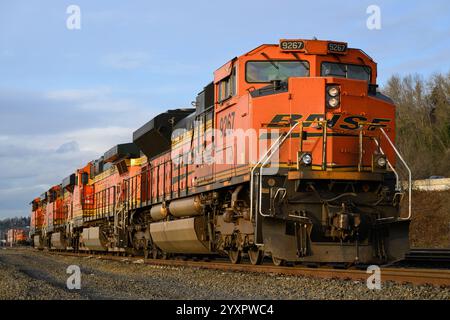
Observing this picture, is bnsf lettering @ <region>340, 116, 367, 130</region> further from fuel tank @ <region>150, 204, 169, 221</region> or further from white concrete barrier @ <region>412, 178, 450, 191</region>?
white concrete barrier @ <region>412, 178, 450, 191</region>

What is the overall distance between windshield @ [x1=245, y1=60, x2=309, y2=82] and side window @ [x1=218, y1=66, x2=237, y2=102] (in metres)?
0.46

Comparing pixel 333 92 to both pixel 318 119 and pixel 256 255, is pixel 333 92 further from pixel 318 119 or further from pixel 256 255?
pixel 256 255

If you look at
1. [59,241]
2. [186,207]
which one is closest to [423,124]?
[59,241]

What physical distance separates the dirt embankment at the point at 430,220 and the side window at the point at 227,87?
20321mm

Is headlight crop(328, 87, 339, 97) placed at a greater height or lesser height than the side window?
lesser

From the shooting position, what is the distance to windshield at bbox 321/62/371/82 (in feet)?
41.8

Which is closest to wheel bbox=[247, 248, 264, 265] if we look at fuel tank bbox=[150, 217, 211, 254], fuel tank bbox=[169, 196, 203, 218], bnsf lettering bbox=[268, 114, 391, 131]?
fuel tank bbox=[150, 217, 211, 254]

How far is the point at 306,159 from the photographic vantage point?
1177cm

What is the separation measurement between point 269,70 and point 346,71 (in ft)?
4.88

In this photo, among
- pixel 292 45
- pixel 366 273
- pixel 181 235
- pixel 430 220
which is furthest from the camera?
pixel 430 220

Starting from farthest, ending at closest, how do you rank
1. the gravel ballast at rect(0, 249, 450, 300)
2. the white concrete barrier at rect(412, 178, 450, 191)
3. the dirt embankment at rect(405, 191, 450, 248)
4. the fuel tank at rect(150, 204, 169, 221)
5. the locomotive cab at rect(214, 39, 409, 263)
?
the white concrete barrier at rect(412, 178, 450, 191) → the dirt embankment at rect(405, 191, 450, 248) → the fuel tank at rect(150, 204, 169, 221) → the locomotive cab at rect(214, 39, 409, 263) → the gravel ballast at rect(0, 249, 450, 300)

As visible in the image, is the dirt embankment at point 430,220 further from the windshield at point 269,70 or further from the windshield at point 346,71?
the windshield at point 269,70
